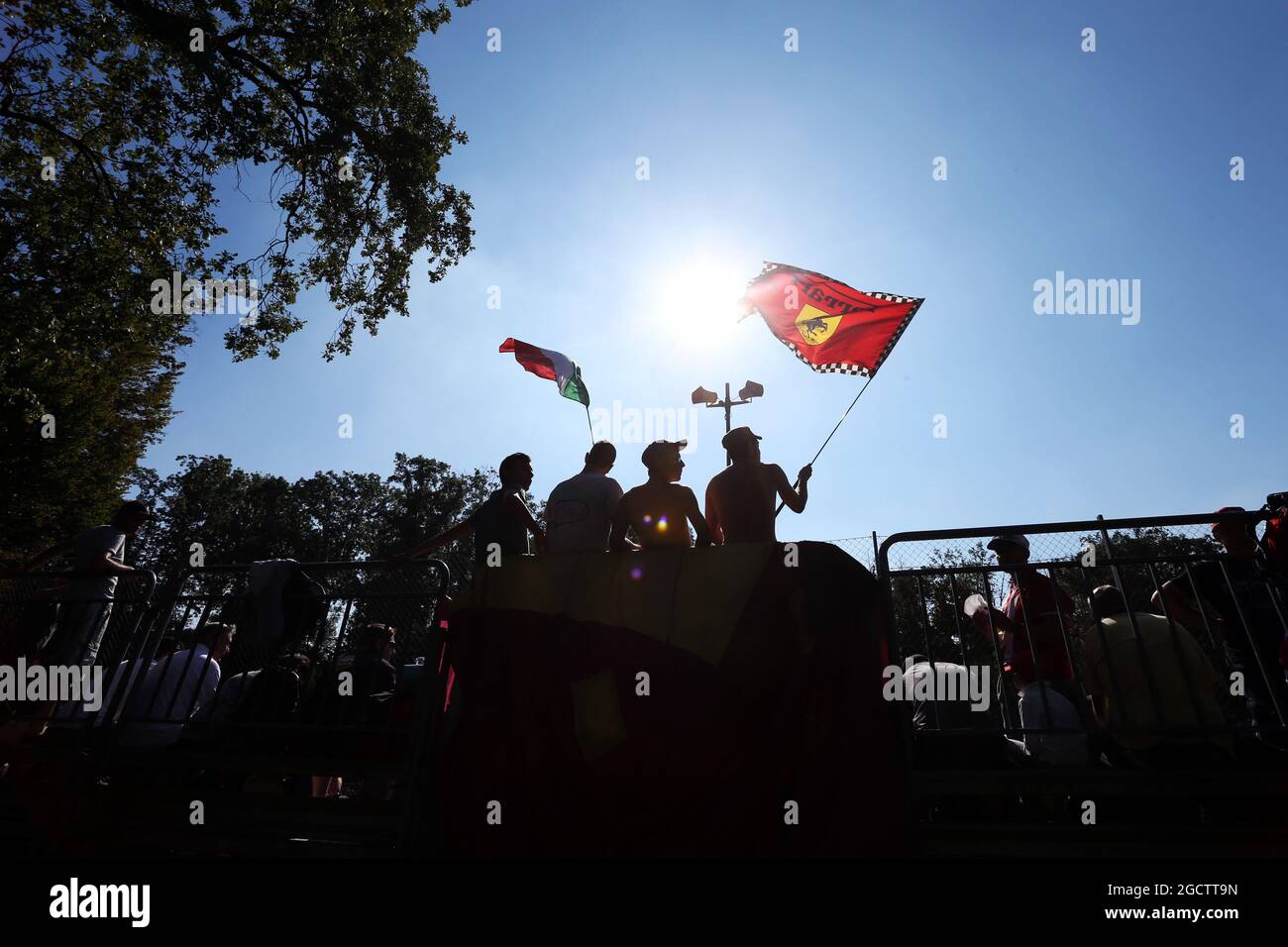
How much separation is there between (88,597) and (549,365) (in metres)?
5.29

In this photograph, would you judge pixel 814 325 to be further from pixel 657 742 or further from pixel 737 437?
pixel 657 742

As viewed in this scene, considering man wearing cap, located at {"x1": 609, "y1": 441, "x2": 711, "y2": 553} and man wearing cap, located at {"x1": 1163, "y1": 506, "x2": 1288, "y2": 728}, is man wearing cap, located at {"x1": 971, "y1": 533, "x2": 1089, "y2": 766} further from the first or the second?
man wearing cap, located at {"x1": 609, "y1": 441, "x2": 711, "y2": 553}

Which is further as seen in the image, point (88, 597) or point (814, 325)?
point (814, 325)

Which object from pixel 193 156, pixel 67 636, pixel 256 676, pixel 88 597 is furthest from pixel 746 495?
pixel 193 156

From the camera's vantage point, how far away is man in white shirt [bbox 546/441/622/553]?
4.64 metres

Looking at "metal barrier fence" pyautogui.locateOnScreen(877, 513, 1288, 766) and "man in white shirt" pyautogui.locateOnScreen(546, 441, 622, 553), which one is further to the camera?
"man in white shirt" pyautogui.locateOnScreen(546, 441, 622, 553)

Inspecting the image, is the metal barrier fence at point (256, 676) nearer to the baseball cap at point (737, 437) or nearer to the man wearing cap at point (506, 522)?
the man wearing cap at point (506, 522)

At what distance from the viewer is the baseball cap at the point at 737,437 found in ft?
15.9

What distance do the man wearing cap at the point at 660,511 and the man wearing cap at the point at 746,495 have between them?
0.24m

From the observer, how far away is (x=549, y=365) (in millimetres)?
8328

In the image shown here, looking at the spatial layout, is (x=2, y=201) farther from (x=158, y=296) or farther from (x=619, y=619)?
(x=619, y=619)

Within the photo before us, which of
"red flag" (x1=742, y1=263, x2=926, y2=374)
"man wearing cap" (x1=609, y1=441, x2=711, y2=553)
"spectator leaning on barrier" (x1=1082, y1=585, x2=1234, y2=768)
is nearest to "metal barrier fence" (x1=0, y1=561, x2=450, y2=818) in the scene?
"man wearing cap" (x1=609, y1=441, x2=711, y2=553)

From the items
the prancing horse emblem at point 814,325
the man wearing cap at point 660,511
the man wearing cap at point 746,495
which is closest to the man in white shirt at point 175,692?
the man wearing cap at point 660,511
